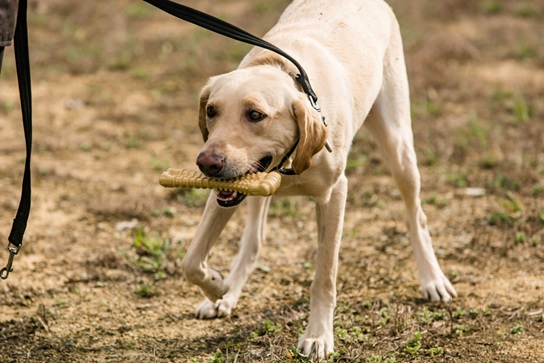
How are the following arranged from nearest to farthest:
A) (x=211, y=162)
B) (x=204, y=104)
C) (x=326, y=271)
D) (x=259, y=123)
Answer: (x=211, y=162) → (x=259, y=123) → (x=204, y=104) → (x=326, y=271)

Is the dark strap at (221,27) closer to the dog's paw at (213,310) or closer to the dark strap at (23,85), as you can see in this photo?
the dark strap at (23,85)

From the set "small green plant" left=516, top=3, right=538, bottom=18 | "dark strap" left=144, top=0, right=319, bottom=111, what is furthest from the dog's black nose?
"small green plant" left=516, top=3, right=538, bottom=18

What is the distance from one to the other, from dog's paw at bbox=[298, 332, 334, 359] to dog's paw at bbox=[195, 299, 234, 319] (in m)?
0.60

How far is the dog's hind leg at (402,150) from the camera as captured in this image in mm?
4719

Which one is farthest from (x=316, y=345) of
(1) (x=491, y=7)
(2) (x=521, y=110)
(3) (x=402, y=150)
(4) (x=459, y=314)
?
(1) (x=491, y=7)

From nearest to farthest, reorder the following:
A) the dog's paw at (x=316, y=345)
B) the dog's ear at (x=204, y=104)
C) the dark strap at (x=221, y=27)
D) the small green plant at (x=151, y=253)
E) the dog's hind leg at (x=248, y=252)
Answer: the dark strap at (x=221, y=27)
the dog's ear at (x=204, y=104)
the dog's paw at (x=316, y=345)
the dog's hind leg at (x=248, y=252)
the small green plant at (x=151, y=253)

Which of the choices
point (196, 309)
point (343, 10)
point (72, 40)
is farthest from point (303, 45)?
point (72, 40)

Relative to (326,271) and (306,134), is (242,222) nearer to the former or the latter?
(326,271)

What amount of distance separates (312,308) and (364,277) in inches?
38.2

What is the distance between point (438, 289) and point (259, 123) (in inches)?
72.7

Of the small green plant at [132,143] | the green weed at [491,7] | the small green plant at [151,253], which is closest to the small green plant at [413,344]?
the small green plant at [151,253]

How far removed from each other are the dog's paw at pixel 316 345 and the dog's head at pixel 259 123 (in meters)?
0.96

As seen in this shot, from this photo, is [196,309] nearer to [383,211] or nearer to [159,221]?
[159,221]

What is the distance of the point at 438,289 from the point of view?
185 inches
